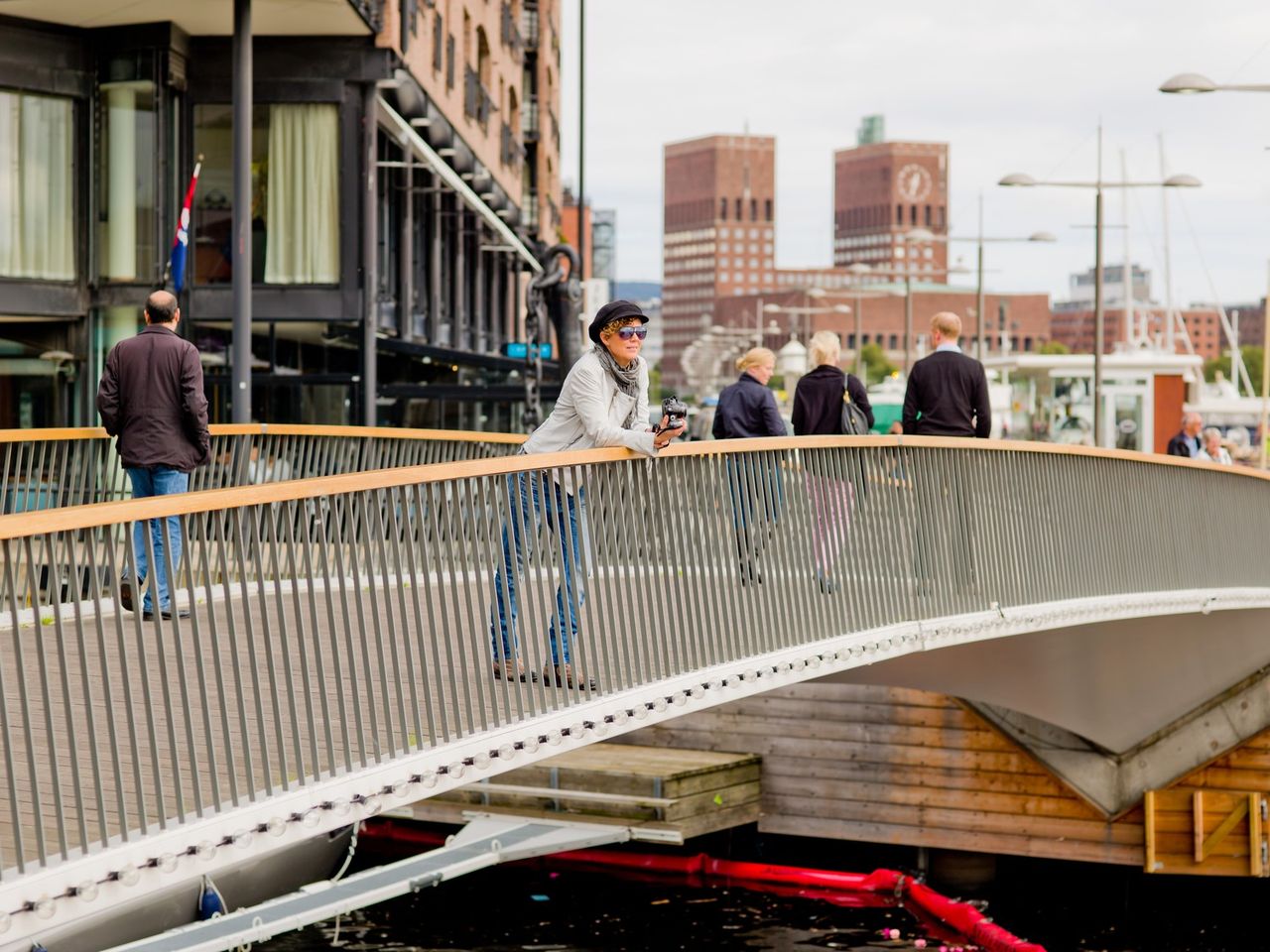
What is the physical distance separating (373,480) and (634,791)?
15.0m

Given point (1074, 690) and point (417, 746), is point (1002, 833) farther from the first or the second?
point (417, 746)

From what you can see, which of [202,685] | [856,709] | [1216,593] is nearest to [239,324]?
[856,709]

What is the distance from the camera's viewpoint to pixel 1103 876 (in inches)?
972

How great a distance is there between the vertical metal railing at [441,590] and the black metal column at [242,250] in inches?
174

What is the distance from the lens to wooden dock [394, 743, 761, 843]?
21984mm

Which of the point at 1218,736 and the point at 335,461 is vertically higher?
the point at 335,461

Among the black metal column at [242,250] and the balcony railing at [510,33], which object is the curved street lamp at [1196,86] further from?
the balcony railing at [510,33]

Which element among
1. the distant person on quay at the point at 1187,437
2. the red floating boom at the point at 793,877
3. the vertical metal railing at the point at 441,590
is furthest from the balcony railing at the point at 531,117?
the vertical metal railing at the point at 441,590

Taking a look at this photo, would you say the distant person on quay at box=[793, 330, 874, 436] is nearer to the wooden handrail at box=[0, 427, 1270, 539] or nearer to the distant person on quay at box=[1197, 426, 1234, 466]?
the wooden handrail at box=[0, 427, 1270, 539]

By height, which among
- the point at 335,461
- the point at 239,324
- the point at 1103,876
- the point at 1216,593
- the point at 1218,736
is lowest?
the point at 1103,876

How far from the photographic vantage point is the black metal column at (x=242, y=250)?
786 inches

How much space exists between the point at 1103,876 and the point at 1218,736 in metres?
3.18

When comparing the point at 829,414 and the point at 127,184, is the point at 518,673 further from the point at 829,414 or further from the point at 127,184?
the point at 127,184

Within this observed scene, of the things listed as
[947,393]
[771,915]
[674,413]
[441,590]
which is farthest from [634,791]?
[441,590]
